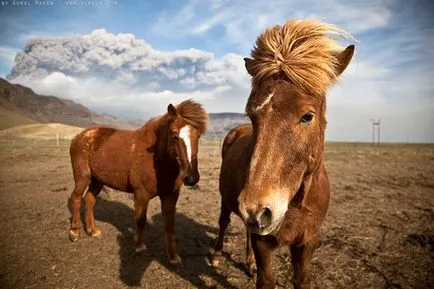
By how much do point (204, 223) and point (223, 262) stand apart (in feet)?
6.55

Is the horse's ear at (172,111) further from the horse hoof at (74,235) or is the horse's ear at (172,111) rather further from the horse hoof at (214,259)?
the horse hoof at (74,235)

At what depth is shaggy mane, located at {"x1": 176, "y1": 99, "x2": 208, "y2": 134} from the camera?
5.17 meters

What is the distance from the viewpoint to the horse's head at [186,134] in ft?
15.6

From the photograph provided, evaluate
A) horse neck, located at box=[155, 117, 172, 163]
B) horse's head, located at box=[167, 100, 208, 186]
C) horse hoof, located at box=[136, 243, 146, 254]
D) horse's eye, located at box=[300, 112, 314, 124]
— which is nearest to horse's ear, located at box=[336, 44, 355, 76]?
horse's eye, located at box=[300, 112, 314, 124]

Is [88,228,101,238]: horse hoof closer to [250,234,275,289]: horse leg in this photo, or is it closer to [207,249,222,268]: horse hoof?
[207,249,222,268]: horse hoof

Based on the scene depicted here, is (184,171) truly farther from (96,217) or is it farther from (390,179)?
(390,179)

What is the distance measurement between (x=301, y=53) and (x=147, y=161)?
12.8 ft

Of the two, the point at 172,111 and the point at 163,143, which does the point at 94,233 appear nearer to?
the point at 163,143

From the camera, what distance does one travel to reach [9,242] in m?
5.51

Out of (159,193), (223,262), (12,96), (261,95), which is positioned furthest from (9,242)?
(12,96)

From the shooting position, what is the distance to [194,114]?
17.1ft

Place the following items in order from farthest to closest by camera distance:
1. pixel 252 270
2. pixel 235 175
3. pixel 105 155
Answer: pixel 105 155
pixel 252 270
pixel 235 175

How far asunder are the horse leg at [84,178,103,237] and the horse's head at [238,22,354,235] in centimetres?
530

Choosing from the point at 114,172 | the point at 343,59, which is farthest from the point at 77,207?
the point at 343,59
